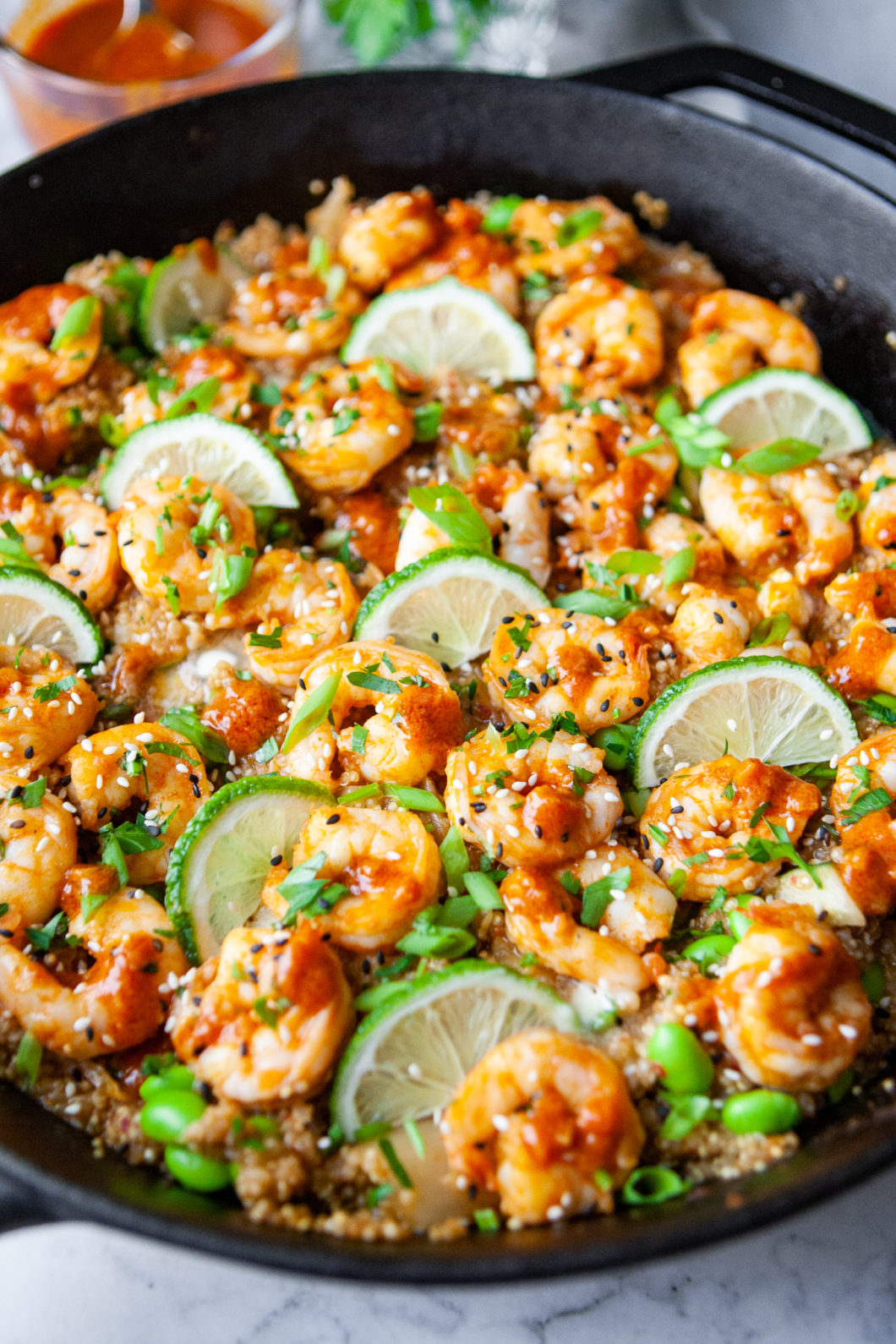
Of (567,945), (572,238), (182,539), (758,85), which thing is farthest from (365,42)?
(567,945)

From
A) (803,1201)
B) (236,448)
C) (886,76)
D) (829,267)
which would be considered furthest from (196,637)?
(886,76)

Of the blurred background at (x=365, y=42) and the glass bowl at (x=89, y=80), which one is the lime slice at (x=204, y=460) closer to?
the glass bowl at (x=89, y=80)

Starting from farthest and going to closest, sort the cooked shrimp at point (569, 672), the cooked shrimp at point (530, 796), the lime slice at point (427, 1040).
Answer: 1. the cooked shrimp at point (569, 672)
2. the cooked shrimp at point (530, 796)
3. the lime slice at point (427, 1040)


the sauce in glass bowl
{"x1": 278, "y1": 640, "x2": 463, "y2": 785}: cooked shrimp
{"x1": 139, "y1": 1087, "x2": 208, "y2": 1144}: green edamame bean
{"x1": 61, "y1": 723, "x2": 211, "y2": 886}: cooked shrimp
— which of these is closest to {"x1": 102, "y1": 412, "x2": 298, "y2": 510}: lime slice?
{"x1": 278, "y1": 640, "x2": 463, "y2": 785}: cooked shrimp

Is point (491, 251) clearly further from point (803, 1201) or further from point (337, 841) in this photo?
point (803, 1201)

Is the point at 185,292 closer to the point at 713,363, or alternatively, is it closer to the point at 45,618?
the point at 45,618

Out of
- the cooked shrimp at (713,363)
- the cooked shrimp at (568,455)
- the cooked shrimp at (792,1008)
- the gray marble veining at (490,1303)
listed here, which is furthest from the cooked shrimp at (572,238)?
the gray marble veining at (490,1303)

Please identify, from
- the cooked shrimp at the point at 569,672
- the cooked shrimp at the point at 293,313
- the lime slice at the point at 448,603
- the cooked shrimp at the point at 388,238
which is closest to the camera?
the cooked shrimp at the point at 569,672
